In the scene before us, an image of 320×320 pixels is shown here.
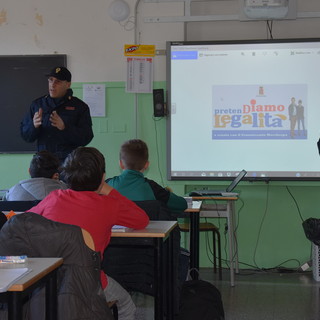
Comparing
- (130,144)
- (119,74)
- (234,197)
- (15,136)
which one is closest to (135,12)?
(119,74)

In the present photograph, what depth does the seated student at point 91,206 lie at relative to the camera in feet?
7.36

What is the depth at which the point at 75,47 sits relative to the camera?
554cm

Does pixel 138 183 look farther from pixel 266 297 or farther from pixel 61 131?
pixel 266 297

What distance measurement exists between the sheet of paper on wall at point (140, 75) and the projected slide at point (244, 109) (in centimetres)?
20

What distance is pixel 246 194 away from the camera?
5.44 meters

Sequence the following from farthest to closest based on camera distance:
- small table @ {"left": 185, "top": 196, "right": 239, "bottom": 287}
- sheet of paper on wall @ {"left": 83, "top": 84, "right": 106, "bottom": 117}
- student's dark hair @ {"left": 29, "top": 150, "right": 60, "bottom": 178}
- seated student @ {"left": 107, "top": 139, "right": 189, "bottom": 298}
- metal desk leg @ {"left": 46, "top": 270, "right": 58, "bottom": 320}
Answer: sheet of paper on wall @ {"left": 83, "top": 84, "right": 106, "bottom": 117} → small table @ {"left": 185, "top": 196, "right": 239, "bottom": 287} → student's dark hair @ {"left": 29, "top": 150, "right": 60, "bottom": 178} → seated student @ {"left": 107, "top": 139, "right": 189, "bottom": 298} → metal desk leg @ {"left": 46, "top": 270, "right": 58, "bottom": 320}

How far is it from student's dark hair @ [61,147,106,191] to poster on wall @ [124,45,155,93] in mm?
3120

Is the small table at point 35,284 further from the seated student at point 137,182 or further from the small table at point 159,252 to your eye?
the seated student at point 137,182

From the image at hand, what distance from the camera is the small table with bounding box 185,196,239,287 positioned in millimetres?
3951

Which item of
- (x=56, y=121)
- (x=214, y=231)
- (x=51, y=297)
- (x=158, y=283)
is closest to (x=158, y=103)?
(x=214, y=231)

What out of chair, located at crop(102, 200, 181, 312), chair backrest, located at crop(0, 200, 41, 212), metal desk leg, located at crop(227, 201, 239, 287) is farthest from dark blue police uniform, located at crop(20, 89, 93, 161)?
metal desk leg, located at crop(227, 201, 239, 287)

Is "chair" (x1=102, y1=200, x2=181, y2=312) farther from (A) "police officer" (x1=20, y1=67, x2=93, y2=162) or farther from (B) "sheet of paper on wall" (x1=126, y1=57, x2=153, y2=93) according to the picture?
(B) "sheet of paper on wall" (x1=126, y1=57, x2=153, y2=93)

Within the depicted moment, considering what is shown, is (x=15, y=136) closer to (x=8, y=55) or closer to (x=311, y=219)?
(x=8, y=55)

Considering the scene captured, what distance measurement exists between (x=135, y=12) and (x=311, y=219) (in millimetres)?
2543
